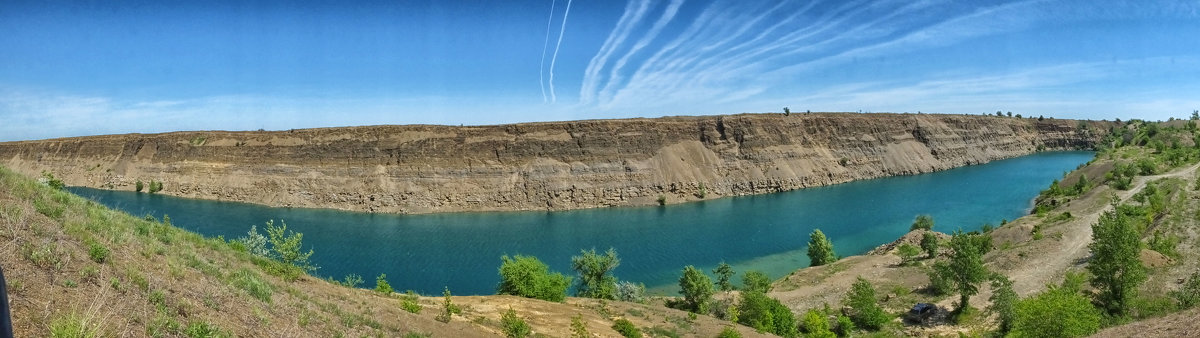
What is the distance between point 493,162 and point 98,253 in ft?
202

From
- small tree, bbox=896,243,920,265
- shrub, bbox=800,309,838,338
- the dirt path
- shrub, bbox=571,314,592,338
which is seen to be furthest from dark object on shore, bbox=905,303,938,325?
shrub, bbox=571,314,592,338

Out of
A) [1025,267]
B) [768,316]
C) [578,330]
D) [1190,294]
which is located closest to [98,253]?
[578,330]

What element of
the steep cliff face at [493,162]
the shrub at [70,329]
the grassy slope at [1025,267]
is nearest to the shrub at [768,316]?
the grassy slope at [1025,267]

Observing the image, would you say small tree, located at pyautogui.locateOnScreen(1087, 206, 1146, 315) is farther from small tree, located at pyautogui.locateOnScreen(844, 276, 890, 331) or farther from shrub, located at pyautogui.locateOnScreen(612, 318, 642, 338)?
shrub, located at pyautogui.locateOnScreen(612, 318, 642, 338)

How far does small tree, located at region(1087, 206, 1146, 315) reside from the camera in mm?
21016

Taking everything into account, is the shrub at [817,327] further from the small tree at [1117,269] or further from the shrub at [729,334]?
the small tree at [1117,269]

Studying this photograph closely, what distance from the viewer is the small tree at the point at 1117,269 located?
21016 mm

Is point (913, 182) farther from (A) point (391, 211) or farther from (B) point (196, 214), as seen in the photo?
(B) point (196, 214)

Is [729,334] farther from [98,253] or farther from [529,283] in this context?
[98,253]

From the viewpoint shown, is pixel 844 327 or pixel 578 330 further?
pixel 844 327

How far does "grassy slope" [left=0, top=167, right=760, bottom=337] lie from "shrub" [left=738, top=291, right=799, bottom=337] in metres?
10.3

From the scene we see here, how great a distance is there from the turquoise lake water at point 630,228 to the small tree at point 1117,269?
16.6 m

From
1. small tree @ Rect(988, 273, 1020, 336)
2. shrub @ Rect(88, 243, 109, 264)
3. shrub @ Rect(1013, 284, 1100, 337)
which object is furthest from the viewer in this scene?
small tree @ Rect(988, 273, 1020, 336)

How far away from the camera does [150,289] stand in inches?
332
